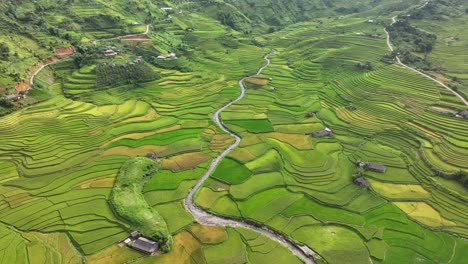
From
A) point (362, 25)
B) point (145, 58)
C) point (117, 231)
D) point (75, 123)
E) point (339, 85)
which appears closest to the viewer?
point (117, 231)

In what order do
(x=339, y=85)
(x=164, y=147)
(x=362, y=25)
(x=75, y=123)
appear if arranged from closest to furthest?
1. (x=164, y=147)
2. (x=75, y=123)
3. (x=339, y=85)
4. (x=362, y=25)

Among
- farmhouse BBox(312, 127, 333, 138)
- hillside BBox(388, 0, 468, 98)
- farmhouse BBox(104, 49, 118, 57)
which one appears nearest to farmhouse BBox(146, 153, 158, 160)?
farmhouse BBox(312, 127, 333, 138)

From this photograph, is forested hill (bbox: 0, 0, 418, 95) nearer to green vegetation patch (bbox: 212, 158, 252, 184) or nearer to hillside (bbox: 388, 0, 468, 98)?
hillside (bbox: 388, 0, 468, 98)

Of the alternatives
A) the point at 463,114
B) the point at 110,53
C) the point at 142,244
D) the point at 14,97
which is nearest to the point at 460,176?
the point at 463,114

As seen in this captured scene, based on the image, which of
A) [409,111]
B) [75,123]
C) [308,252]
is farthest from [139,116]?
[409,111]

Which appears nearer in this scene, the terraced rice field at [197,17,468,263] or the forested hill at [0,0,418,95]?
the terraced rice field at [197,17,468,263]

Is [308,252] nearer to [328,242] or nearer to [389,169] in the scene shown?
[328,242]
